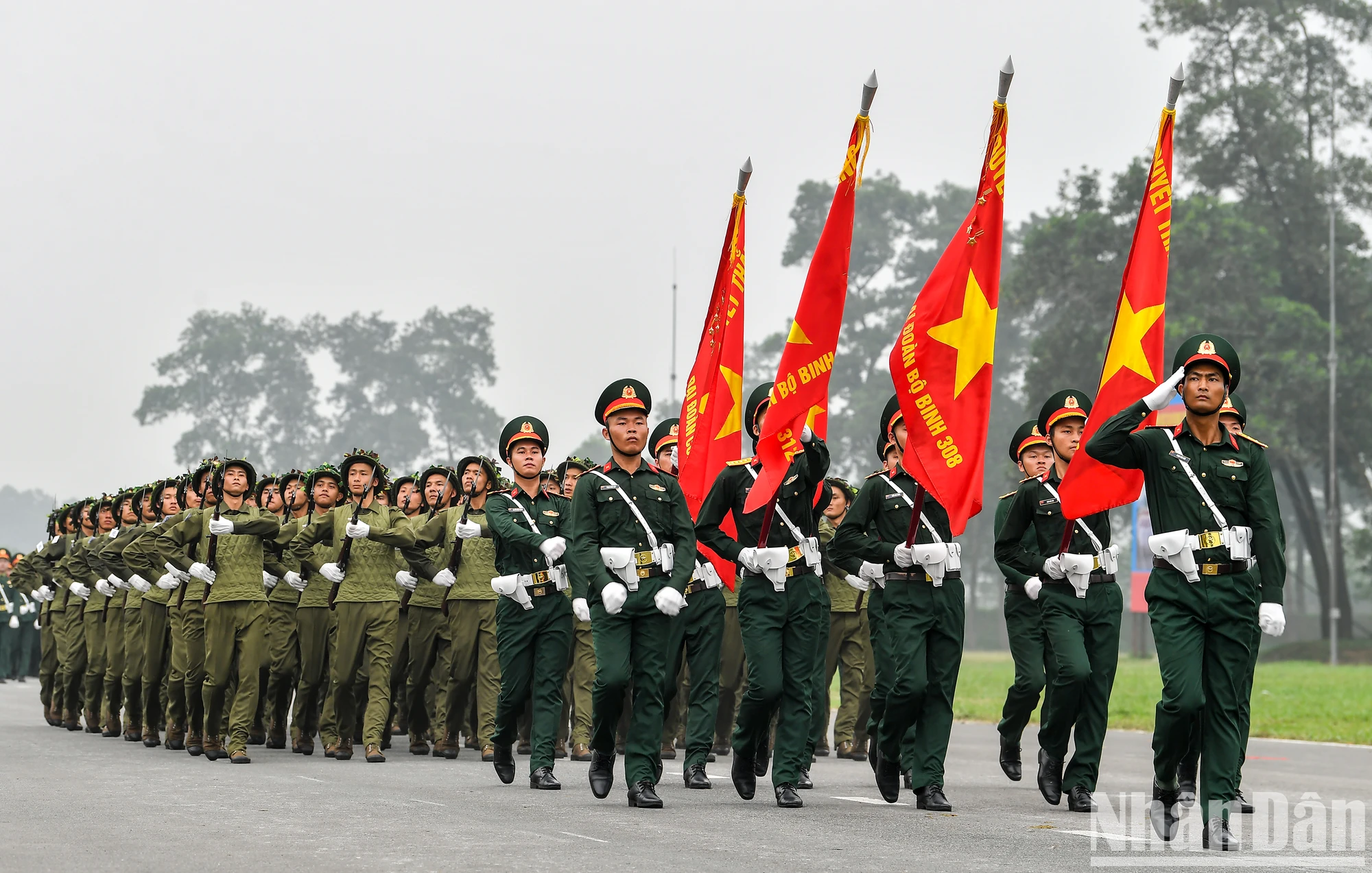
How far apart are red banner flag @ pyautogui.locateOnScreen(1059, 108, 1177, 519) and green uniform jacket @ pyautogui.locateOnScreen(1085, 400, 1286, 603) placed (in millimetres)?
448

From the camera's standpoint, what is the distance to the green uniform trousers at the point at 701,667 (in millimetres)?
10773

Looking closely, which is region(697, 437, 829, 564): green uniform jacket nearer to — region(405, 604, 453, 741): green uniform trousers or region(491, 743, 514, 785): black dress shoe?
region(491, 743, 514, 785): black dress shoe

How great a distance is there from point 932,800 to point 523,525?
10.1ft

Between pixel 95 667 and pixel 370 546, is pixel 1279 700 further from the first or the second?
pixel 95 667

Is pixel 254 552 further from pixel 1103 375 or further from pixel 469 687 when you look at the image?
pixel 1103 375

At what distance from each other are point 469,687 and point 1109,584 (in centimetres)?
541

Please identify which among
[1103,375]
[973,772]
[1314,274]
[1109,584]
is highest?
[1314,274]

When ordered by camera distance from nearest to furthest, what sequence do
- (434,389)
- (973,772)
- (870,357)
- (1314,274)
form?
1. (973,772)
2. (1314,274)
3. (870,357)
4. (434,389)

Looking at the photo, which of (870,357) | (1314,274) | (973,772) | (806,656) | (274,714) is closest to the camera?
Result: (806,656)

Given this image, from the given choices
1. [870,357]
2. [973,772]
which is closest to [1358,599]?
[870,357]

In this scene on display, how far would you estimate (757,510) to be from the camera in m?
9.91

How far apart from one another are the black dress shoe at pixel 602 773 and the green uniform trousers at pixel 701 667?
72cm

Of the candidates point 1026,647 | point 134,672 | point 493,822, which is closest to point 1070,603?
point 1026,647

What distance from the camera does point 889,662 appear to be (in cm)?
995
